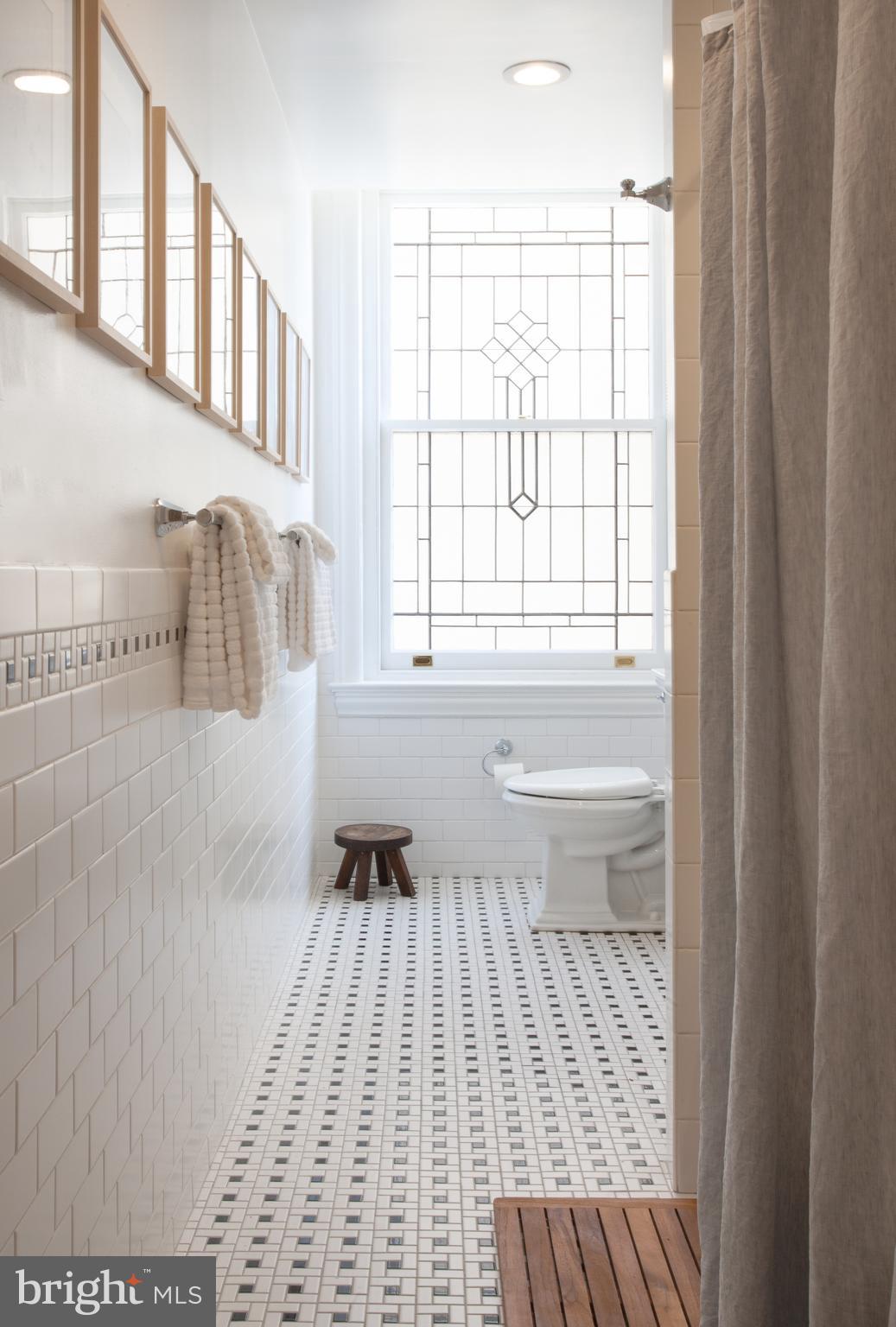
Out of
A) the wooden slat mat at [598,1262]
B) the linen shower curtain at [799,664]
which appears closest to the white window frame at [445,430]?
the wooden slat mat at [598,1262]

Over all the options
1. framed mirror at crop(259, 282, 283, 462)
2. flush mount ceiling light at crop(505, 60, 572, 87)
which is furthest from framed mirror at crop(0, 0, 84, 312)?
flush mount ceiling light at crop(505, 60, 572, 87)

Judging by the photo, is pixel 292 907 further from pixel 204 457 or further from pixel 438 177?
pixel 438 177

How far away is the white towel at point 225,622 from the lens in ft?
7.09

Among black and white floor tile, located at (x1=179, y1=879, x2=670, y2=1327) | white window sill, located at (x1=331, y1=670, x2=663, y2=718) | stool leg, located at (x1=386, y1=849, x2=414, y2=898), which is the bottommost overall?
black and white floor tile, located at (x1=179, y1=879, x2=670, y2=1327)

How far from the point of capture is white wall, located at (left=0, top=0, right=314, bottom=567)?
1387 millimetres

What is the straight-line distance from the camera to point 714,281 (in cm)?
136

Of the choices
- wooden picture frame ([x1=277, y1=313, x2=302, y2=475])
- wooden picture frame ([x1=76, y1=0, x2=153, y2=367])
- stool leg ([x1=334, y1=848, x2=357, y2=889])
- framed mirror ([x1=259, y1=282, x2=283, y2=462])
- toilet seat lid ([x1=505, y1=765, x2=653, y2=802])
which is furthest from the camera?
stool leg ([x1=334, y1=848, x2=357, y2=889])

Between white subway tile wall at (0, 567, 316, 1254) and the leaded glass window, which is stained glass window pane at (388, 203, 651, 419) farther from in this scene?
white subway tile wall at (0, 567, 316, 1254)

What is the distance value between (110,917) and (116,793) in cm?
18

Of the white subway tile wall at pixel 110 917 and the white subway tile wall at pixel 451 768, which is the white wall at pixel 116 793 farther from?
the white subway tile wall at pixel 451 768

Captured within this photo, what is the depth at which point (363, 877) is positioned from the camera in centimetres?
430

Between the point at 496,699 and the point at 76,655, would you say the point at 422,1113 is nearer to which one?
the point at 76,655

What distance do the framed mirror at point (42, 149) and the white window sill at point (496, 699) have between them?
319 centimetres

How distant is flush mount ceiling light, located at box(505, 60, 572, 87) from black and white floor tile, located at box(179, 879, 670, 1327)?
2.67 metres
